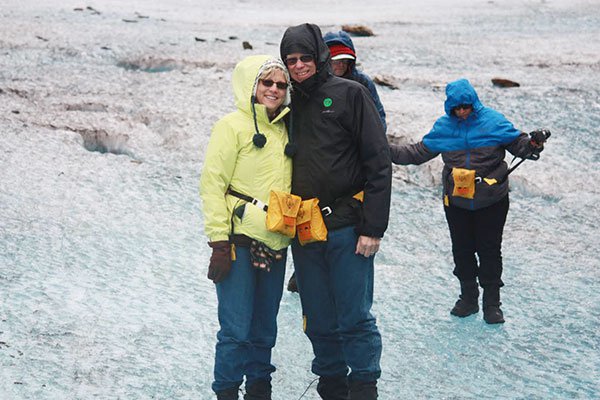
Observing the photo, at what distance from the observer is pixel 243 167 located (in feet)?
12.0

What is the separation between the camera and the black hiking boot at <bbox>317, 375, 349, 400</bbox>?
3951mm

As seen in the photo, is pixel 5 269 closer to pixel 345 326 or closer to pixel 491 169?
pixel 345 326

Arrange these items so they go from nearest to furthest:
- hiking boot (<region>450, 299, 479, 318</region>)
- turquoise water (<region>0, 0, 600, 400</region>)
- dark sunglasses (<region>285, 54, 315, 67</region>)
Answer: dark sunglasses (<region>285, 54, 315, 67</region>) < turquoise water (<region>0, 0, 600, 400</region>) < hiking boot (<region>450, 299, 479, 318</region>)

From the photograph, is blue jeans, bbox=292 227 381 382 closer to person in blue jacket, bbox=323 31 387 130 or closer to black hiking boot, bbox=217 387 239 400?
black hiking boot, bbox=217 387 239 400

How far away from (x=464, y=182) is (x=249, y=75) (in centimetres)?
188

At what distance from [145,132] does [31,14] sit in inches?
413

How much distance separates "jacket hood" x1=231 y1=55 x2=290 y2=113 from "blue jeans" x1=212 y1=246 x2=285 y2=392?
0.64 meters

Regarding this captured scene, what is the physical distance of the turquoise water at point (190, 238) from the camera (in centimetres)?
436

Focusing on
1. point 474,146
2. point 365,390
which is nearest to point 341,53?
point 474,146

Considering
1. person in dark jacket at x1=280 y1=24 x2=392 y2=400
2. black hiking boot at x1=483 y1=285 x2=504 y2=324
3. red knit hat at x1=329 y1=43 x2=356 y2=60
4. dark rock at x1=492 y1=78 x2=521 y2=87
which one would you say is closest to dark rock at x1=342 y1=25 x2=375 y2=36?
dark rock at x1=492 y1=78 x2=521 y2=87

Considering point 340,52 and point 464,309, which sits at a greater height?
point 340,52

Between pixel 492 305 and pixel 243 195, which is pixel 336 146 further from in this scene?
pixel 492 305

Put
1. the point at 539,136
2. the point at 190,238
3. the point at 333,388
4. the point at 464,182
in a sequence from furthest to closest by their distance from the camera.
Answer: the point at 190,238 < the point at 464,182 < the point at 539,136 < the point at 333,388

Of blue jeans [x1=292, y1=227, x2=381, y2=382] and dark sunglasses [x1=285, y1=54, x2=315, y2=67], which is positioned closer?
dark sunglasses [x1=285, y1=54, x2=315, y2=67]
